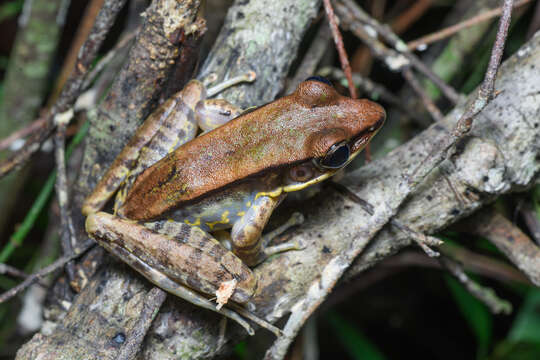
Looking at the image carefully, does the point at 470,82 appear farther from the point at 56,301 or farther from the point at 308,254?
the point at 56,301

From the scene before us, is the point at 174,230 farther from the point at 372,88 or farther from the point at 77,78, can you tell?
the point at 372,88

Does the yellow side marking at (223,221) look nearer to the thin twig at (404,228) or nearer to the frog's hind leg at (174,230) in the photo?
the frog's hind leg at (174,230)

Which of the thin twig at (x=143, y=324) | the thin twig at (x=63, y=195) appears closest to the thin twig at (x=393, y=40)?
the thin twig at (x=63, y=195)

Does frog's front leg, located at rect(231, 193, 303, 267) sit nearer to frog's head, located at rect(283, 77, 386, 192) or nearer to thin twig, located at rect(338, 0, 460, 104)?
frog's head, located at rect(283, 77, 386, 192)

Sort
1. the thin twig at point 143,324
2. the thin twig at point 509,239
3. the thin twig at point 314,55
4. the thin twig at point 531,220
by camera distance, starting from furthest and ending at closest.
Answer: the thin twig at point 314,55 → the thin twig at point 531,220 → the thin twig at point 509,239 → the thin twig at point 143,324

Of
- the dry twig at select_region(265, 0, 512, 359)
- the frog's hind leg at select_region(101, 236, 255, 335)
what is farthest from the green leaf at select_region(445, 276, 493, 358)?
the frog's hind leg at select_region(101, 236, 255, 335)

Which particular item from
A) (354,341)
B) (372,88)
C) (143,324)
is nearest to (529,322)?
(354,341)
